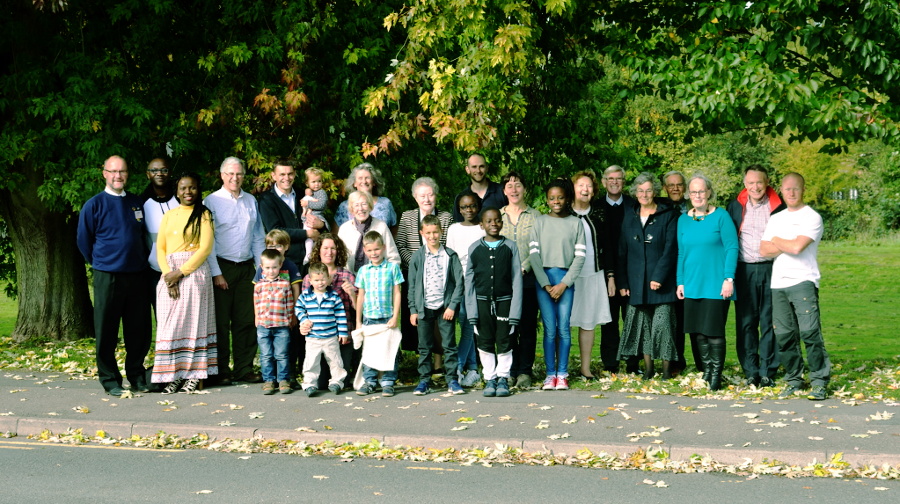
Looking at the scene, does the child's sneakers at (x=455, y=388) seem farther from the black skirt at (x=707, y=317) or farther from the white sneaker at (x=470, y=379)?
the black skirt at (x=707, y=317)

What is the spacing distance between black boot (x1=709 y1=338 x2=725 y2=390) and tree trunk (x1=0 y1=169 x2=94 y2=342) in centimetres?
954

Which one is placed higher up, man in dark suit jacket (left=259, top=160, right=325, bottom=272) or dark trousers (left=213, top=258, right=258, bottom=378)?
man in dark suit jacket (left=259, top=160, right=325, bottom=272)

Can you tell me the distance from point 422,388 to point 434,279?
1.03 meters

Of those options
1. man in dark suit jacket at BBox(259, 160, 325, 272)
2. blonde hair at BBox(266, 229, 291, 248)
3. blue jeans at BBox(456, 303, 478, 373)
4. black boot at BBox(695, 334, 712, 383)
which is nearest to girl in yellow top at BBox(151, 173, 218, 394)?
blonde hair at BBox(266, 229, 291, 248)

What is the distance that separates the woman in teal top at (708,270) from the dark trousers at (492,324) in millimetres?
1790

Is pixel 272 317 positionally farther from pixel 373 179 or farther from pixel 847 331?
pixel 847 331

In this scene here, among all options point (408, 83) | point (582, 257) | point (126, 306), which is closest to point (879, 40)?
point (582, 257)

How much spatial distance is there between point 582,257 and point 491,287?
989mm

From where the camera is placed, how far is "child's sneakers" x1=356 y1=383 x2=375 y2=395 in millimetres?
9292

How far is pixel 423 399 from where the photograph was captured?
9031 millimetres

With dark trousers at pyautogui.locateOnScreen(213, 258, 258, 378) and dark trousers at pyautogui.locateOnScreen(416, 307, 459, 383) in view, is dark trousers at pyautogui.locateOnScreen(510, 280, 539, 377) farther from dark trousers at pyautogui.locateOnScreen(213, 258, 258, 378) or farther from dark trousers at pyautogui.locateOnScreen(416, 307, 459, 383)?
dark trousers at pyautogui.locateOnScreen(213, 258, 258, 378)

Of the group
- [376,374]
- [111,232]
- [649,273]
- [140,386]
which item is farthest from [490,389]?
[111,232]

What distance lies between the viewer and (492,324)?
9.30m

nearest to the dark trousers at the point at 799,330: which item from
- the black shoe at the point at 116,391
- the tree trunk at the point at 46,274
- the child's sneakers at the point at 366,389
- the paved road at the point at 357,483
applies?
the paved road at the point at 357,483
